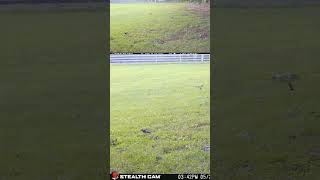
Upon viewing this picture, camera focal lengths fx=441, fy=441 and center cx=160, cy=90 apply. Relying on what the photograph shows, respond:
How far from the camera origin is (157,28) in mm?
2318

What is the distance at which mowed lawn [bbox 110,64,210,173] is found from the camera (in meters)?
2.37

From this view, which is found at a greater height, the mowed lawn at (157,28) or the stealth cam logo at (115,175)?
the mowed lawn at (157,28)

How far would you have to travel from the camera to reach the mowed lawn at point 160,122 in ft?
7.78

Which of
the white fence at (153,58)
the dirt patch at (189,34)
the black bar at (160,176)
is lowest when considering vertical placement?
the black bar at (160,176)
